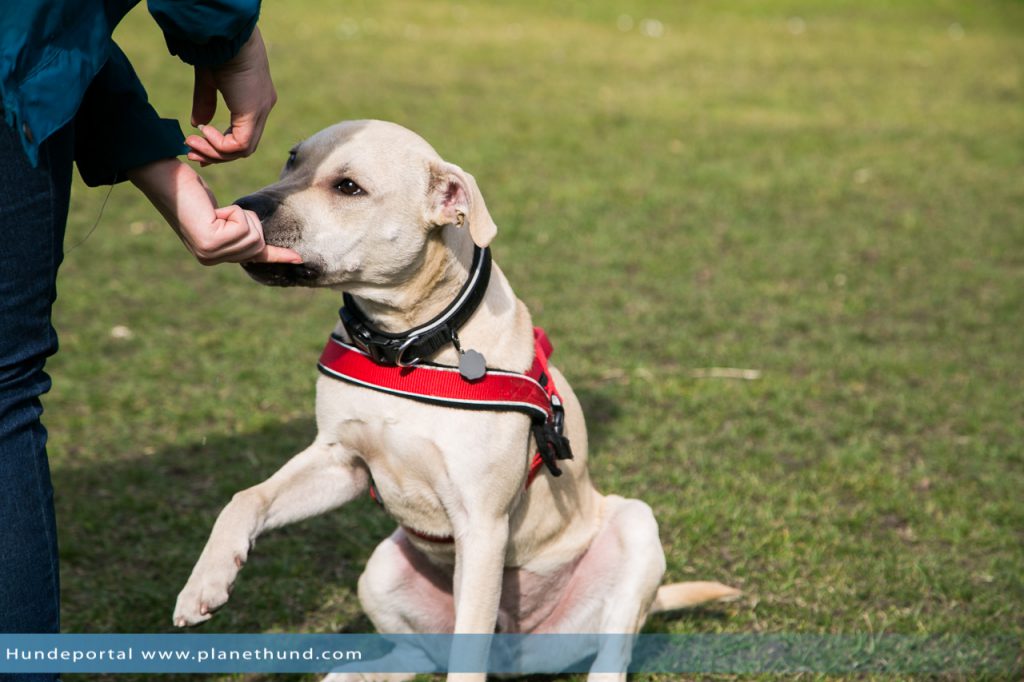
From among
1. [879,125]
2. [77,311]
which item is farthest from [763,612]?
[879,125]

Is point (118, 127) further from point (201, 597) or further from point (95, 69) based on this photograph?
point (201, 597)

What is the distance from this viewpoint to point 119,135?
2514mm

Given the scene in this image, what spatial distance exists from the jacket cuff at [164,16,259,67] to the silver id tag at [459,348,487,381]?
3.24ft

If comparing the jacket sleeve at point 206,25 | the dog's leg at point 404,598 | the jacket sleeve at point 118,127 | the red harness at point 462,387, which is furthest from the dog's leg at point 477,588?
the jacket sleeve at point 206,25

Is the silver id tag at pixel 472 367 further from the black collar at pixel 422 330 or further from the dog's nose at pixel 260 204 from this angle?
the dog's nose at pixel 260 204

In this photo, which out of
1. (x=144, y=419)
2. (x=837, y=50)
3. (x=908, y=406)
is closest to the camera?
(x=144, y=419)

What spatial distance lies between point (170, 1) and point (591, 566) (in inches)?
82.4

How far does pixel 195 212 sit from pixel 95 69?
1.44ft

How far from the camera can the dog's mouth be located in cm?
284

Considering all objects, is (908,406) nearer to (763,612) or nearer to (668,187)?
(763,612)

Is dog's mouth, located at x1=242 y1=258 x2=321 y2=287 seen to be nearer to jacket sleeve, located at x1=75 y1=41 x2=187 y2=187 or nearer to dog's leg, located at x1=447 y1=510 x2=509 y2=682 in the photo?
jacket sleeve, located at x1=75 y1=41 x2=187 y2=187

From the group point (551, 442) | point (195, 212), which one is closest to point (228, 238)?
point (195, 212)

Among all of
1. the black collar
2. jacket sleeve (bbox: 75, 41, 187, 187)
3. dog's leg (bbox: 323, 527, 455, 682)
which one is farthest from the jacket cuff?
dog's leg (bbox: 323, 527, 455, 682)

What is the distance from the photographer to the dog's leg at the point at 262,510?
268cm
